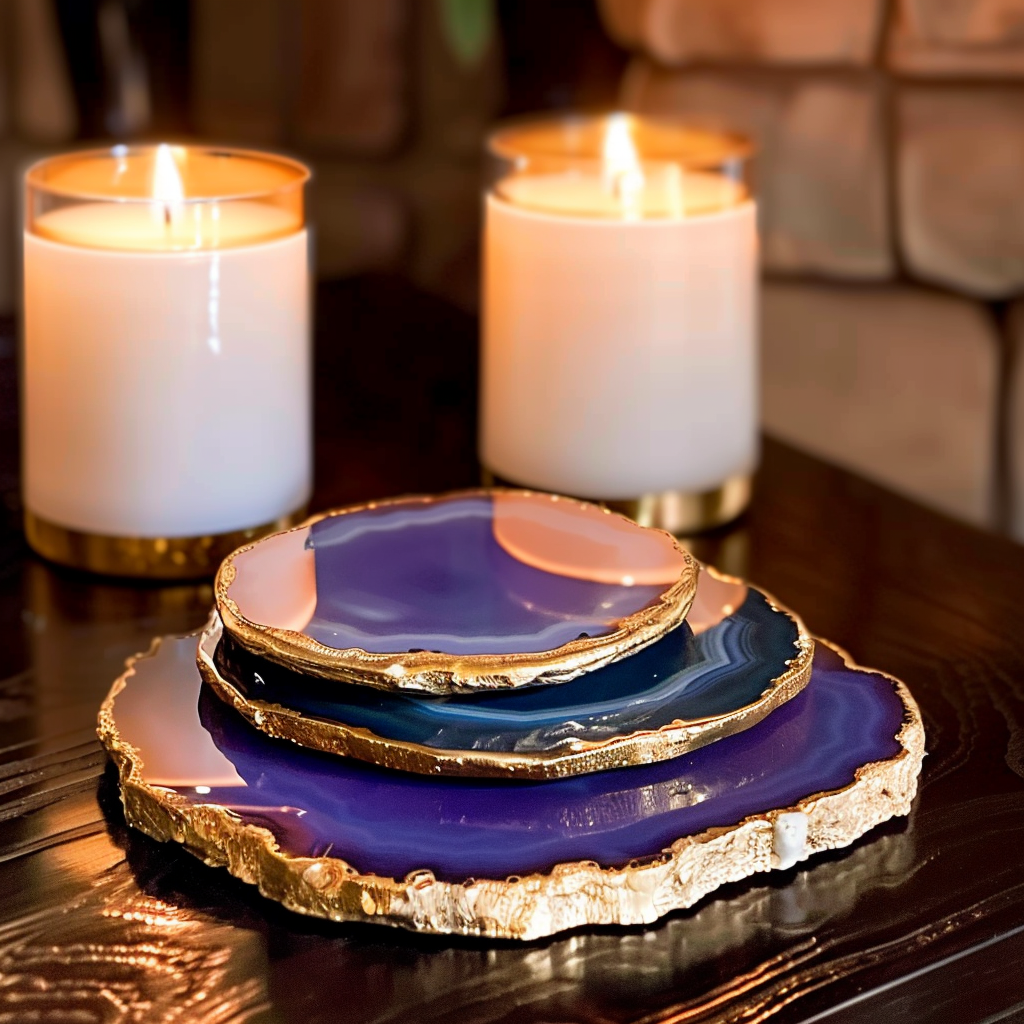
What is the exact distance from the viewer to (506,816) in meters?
0.31

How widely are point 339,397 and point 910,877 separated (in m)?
0.41

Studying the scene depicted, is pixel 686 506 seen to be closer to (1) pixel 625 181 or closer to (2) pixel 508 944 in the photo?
(1) pixel 625 181

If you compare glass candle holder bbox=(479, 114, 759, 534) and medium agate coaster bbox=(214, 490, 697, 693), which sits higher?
glass candle holder bbox=(479, 114, 759, 534)

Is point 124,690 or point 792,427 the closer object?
point 124,690

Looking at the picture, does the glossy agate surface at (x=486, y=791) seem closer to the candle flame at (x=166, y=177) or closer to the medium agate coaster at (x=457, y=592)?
the medium agate coaster at (x=457, y=592)

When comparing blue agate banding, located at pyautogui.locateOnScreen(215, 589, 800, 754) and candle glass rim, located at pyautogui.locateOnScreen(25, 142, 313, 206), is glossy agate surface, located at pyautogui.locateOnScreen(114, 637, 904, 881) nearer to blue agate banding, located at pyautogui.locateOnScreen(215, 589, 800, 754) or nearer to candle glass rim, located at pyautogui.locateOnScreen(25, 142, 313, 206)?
blue agate banding, located at pyautogui.locateOnScreen(215, 589, 800, 754)

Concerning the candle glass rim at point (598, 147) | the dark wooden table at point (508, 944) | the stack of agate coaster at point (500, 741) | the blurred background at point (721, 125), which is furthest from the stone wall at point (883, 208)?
the stack of agate coaster at point (500, 741)

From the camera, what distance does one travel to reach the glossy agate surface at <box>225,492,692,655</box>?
34 centimetres

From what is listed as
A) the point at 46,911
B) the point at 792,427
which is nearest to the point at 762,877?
the point at 46,911

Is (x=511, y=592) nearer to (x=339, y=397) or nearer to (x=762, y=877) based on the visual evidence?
(x=762, y=877)

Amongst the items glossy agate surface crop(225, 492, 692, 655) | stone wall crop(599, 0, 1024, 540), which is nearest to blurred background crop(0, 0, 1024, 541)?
stone wall crop(599, 0, 1024, 540)

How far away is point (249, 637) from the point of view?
33 centimetres

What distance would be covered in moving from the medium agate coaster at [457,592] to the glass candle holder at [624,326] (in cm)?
10

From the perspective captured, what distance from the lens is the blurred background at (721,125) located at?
0.93 metres
